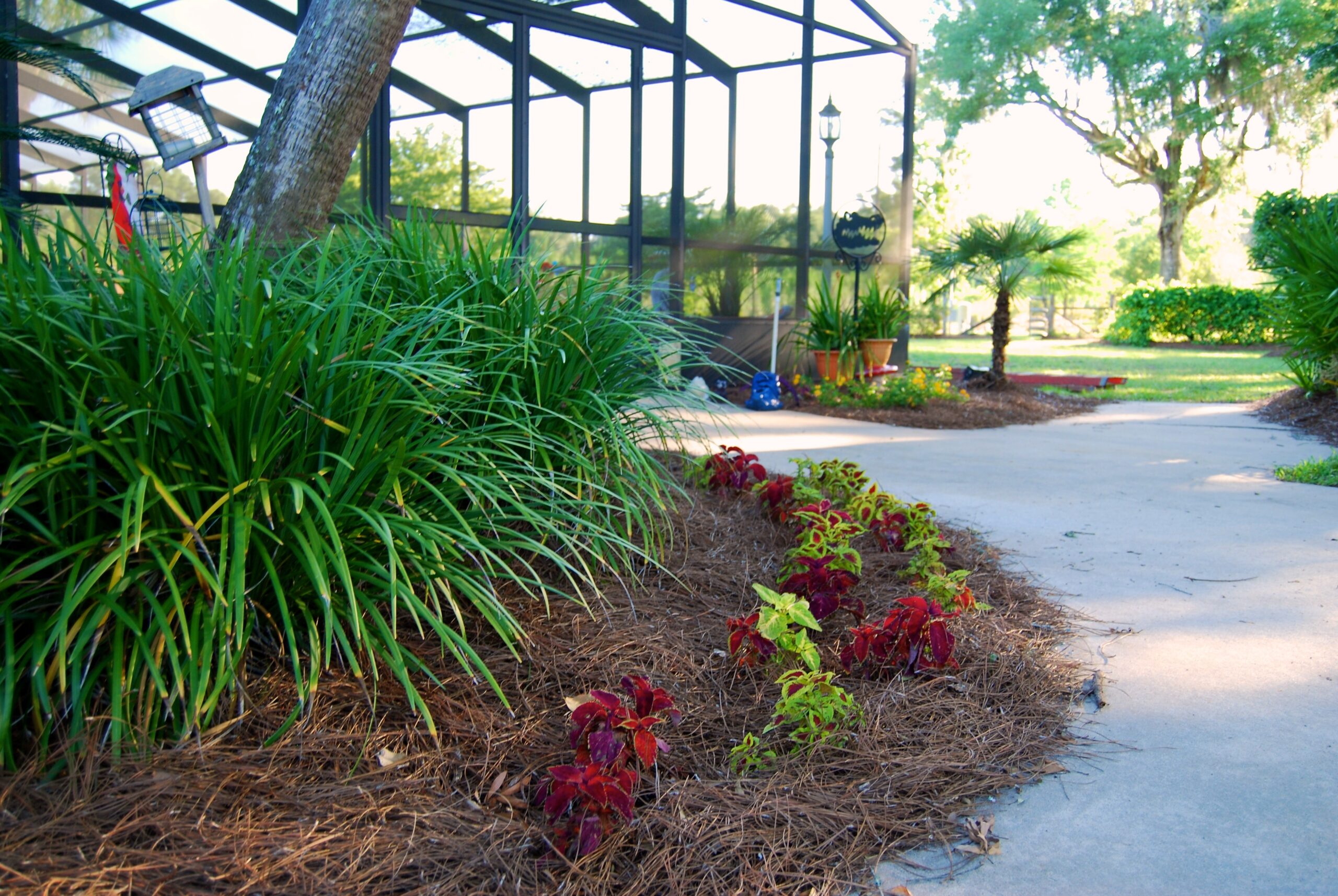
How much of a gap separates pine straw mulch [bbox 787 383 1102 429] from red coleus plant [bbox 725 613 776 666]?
5.87 m

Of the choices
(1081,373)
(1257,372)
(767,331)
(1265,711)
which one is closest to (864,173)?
(767,331)

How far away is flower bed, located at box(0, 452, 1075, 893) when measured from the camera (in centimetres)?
170

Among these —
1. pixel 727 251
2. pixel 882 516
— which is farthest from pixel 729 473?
pixel 727 251

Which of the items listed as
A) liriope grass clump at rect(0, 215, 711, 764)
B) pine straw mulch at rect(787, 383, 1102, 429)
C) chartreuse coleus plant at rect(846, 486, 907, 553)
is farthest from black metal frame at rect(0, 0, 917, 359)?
liriope grass clump at rect(0, 215, 711, 764)

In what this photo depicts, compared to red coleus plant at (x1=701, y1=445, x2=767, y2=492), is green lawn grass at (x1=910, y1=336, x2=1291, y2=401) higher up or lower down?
higher up

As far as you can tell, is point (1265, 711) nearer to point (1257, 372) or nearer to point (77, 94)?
point (77, 94)

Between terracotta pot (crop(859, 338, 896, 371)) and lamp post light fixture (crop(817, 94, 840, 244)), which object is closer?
terracotta pot (crop(859, 338, 896, 371))

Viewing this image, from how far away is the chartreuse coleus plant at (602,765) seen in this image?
1.78 meters

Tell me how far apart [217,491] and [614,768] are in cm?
97

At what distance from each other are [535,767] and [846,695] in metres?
0.73

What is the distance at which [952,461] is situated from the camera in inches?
247

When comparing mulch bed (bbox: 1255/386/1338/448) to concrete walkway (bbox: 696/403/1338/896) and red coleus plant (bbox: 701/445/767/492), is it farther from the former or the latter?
red coleus plant (bbox: 701/445/767/492)

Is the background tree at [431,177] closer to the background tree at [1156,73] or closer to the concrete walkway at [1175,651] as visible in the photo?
the concrete walkway at [1175,651]

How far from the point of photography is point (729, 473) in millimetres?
4281
